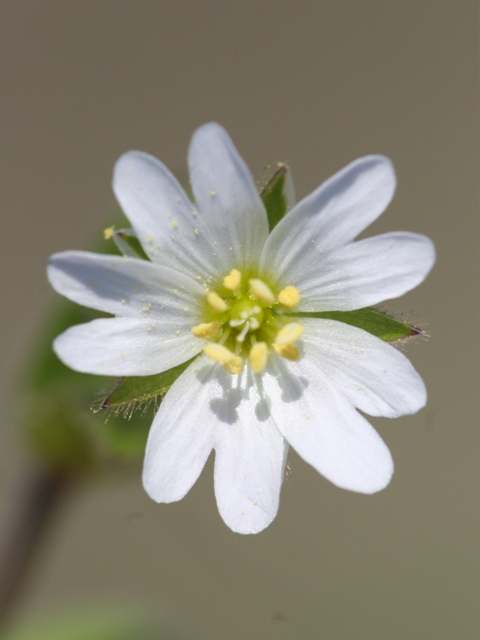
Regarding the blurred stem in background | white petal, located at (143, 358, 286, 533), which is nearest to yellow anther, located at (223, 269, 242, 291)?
white petal, located at (143, 358, 286, 533)

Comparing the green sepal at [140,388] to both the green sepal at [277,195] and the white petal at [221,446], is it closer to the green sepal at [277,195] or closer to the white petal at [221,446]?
the white petal at [221,446]

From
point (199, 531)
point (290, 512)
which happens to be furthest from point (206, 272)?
point (290, 512)

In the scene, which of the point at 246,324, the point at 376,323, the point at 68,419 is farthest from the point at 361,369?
the point at 68,419

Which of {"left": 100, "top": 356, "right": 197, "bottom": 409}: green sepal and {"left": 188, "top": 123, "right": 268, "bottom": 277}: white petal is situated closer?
{"left": 188, "top": 123, "right": 268, "bottom": 277}: white petal

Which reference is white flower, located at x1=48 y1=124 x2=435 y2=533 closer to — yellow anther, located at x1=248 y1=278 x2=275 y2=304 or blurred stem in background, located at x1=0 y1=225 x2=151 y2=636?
yellow anther, located at x1=248 y1=278 x2=275 y2=304

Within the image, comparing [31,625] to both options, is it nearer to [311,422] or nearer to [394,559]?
[394,559]

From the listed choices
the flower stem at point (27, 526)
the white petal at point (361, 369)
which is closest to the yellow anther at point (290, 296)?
the white petal at point (361, 369)

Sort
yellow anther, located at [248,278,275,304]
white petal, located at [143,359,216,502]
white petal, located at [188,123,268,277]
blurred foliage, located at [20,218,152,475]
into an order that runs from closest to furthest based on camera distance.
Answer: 1. white petal, located at [188,123,268,277]
2. white petal, located at [143,359,216,502]
3. yellow anther, located at [248,278,275,304]
4. blurred foliage, located at [20,218,152,475]

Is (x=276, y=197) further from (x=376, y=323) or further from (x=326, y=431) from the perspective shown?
(x=326, y=431)
